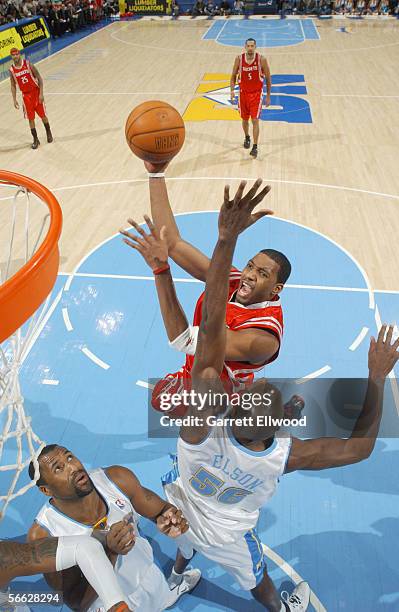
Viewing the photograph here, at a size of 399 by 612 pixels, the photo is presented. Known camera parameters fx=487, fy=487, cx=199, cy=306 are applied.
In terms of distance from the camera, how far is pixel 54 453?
2.54 meters

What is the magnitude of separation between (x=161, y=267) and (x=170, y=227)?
0.90 metres

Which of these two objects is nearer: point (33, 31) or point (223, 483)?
point (223, 483)

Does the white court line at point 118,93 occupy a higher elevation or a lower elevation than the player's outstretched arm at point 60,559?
higher

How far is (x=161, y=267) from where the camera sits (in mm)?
2119

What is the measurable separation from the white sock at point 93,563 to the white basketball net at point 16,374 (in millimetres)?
508

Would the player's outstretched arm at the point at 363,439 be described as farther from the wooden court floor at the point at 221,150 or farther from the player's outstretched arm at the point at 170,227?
the wooden court floor at the point at 221,150

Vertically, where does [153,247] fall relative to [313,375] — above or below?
above

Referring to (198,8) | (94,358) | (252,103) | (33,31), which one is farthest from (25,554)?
(198,8)

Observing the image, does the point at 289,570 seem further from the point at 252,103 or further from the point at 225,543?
the point at 252,103

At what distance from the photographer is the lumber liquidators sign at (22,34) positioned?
50.3ft

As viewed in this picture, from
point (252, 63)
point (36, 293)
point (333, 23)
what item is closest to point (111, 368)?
point (36, 293)

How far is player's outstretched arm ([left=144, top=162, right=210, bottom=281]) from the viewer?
2889 mm

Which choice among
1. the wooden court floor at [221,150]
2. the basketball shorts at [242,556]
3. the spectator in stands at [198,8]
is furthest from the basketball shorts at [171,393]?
the spectator in stands at [198,8]

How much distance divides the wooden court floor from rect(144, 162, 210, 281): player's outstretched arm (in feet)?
10.7
